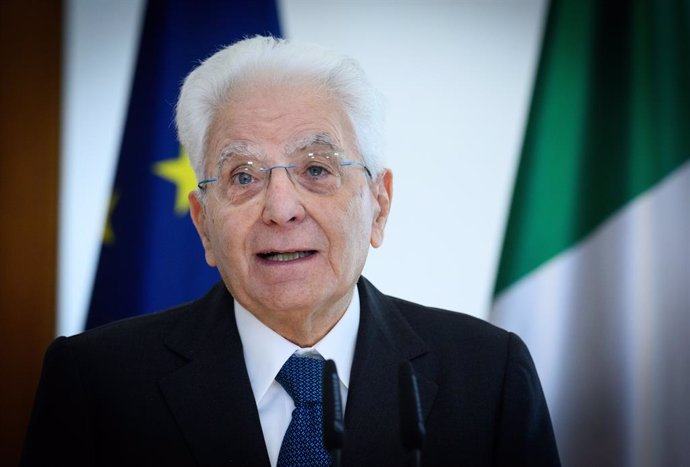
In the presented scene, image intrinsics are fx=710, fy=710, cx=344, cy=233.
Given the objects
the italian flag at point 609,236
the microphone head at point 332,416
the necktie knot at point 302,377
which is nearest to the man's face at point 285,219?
the necktie knot at point 302,377

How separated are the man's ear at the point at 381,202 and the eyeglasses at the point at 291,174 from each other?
0.56 feet

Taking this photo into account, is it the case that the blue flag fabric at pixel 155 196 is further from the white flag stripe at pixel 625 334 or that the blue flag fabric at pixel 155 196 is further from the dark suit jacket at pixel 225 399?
the white flag stripe at pixel 625 334

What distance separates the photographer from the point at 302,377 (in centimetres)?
160

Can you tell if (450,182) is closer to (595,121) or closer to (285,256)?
(595,121)

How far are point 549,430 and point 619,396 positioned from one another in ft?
3.65

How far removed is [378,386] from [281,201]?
1.58 ft

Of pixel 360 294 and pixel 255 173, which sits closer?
pixel 255 173

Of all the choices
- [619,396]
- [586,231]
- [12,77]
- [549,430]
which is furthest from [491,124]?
[12,77]

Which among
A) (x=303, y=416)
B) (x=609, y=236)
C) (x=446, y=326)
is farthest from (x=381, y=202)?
(x=609, y=236)

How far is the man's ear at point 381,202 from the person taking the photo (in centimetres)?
178

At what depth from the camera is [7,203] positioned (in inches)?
109

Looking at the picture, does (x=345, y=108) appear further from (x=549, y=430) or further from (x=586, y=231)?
(x=586, y=231)

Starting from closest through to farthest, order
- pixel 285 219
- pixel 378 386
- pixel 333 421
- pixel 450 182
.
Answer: pixel 333 421, pixel 285 219, pixel 378 386, pixel 450 182

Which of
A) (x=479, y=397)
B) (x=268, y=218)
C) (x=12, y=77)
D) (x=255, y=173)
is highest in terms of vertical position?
(x=12, y=77)
